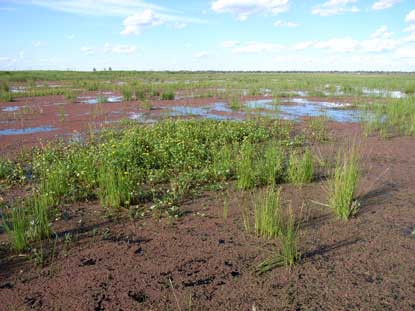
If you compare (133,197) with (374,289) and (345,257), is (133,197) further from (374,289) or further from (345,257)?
(374,289)

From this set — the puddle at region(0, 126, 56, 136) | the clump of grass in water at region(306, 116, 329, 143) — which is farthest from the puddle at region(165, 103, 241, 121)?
the puddle at region(0, 126, 56, 136)

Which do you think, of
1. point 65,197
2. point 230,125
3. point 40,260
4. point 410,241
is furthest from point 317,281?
point 230,125

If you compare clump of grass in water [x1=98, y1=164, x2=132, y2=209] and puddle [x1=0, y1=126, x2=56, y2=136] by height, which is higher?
clump of grass in water [x1=98, y1=164, x2=132, y2=209]

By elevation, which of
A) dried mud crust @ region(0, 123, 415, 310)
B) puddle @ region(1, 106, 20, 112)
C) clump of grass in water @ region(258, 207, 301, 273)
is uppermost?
puddle @ region(1, 106, 20, 112)

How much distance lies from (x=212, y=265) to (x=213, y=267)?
0.13 feet

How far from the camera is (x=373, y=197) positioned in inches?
200

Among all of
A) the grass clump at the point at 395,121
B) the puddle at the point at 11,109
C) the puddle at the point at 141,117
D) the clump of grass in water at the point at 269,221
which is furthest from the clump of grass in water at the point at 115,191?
the puddle at the point at 11,109

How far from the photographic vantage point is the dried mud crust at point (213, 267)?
2.90 metres

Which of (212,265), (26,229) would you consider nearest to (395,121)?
(212,265)

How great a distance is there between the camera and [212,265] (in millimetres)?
3422

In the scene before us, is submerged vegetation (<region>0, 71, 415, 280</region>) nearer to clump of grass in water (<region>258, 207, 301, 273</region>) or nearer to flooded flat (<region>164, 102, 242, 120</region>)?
clump of grass in water (<region>258, 207, 301, 273</region>)

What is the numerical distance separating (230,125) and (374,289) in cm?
677

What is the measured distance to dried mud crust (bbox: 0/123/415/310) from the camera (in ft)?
9.53

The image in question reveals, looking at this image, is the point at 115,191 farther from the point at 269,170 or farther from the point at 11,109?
the point at 11,109
